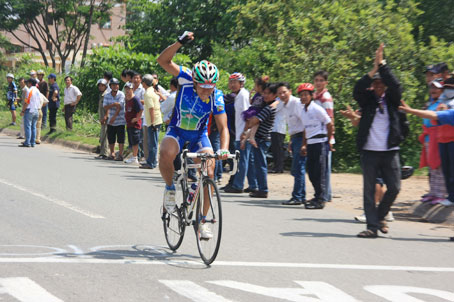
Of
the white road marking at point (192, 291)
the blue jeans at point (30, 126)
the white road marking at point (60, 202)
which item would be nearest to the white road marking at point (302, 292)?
the white road marking at point (192, 291)

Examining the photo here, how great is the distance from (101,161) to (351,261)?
36.6 feet

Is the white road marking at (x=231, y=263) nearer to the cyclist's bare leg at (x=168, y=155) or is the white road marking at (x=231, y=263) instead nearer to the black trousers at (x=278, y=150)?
the cyclist's bare leg at (x=168, y=155)

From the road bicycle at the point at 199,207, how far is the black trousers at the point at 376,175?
2.53 meters

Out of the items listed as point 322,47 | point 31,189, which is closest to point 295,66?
point 322,47

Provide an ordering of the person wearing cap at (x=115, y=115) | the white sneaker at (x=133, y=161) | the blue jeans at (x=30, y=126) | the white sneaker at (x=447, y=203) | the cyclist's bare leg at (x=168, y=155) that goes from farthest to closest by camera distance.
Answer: the blue jeans at (x=30, y=126), the person wearing cap at (x=115, y=115), the white sneaker at (x=133, y=161), the white sneaker at (x=447, y=203), the cyclist's bare leg at (x=168, y=155)

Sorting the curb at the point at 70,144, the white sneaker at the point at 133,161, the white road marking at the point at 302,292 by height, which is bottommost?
the white road marking at the point at 302,292

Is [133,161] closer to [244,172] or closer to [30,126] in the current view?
[30,126]

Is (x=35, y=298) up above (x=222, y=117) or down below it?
below

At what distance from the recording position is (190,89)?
7633 mm

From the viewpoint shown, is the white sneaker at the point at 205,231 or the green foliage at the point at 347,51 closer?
the white sneaker at the point at 205,231

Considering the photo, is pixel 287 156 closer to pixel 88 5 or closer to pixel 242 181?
pixel 242 181

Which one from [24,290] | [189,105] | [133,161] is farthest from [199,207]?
[133,161]

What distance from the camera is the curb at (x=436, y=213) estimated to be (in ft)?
34.9

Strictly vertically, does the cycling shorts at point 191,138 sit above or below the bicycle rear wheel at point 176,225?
above
